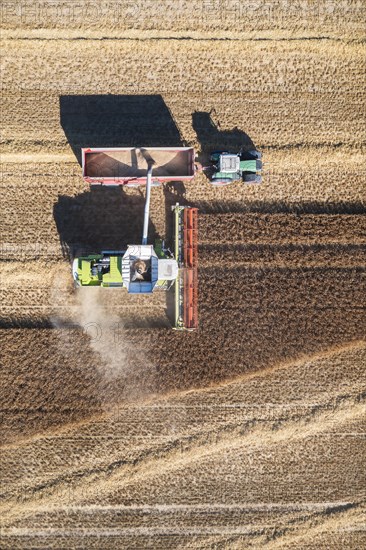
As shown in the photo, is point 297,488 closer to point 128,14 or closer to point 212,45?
point 212,45

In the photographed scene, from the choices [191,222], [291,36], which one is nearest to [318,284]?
[191,222]

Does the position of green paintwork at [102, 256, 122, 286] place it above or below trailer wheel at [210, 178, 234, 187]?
below

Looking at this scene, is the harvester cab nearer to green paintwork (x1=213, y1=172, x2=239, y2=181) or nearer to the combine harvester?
green paintwork (x1=213, y1=172, x2=239, y2=181)

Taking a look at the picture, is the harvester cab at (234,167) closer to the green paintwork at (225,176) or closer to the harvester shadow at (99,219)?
the green paintwork at (225,176)

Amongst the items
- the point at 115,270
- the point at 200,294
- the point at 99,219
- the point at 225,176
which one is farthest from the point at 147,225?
the point at 225,176

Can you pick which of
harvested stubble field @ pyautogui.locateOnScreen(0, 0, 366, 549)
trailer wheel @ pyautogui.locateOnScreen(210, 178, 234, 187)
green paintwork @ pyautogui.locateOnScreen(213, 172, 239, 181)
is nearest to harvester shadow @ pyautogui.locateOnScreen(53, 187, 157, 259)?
harvested stubble field @ pyautogui.locateOnScreen(0, 0, 366, 549)

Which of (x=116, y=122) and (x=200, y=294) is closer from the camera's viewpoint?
(x=200, y=294)

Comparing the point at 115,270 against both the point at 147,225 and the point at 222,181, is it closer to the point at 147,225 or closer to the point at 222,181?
the point at 147,225
